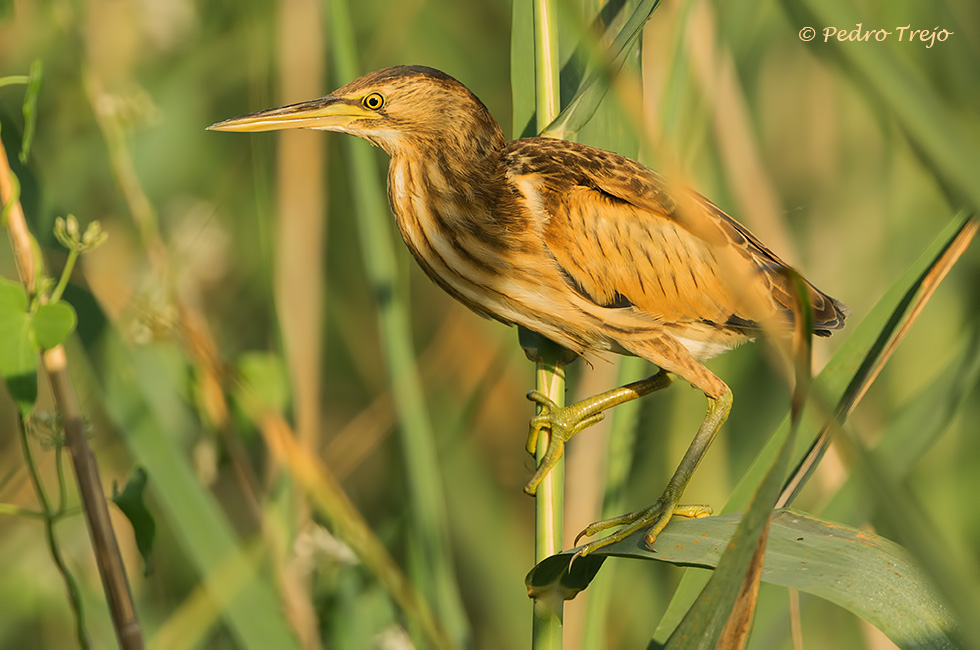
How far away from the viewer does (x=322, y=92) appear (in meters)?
1.86

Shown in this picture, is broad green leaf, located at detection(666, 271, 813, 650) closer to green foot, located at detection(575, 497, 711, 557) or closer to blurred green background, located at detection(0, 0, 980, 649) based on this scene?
green foot, located at detection(575, 497, 711, 557)

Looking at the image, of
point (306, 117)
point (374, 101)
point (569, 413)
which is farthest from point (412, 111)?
point (569, 413)

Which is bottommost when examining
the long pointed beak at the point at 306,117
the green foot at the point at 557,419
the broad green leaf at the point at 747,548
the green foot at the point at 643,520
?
the green foot at the point at 643,520

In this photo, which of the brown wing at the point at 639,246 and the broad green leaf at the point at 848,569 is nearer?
the broad green leaf at the point at 848,569

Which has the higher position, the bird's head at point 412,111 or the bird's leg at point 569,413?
the bird's head at point 412,111

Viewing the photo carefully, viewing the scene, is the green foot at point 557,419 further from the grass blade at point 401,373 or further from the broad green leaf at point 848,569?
the broad green leaf at point 848,569

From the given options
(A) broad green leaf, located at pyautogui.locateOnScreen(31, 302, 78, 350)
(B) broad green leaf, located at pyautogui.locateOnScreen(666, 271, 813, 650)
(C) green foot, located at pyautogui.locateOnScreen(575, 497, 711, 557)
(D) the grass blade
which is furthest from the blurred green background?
(B) broad green leaf, located at pyautogui.locateOnScreen(666, 271, 813, 650)

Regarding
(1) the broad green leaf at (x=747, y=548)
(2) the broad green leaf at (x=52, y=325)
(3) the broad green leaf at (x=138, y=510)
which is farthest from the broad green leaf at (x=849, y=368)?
(2) the broad green leaf at (x=52, y=325)

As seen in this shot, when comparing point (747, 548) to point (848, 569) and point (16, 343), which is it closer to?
point (848, 569)

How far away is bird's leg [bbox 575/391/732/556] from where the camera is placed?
1.17 meters

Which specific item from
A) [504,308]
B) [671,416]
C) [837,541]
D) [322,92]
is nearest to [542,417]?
[504,308]

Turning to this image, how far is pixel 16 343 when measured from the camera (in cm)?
92

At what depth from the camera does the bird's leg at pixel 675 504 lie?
1175 mm

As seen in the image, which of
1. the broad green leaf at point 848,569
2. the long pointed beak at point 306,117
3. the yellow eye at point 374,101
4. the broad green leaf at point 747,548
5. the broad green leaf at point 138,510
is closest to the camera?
the broad green leaf at point 747,548
